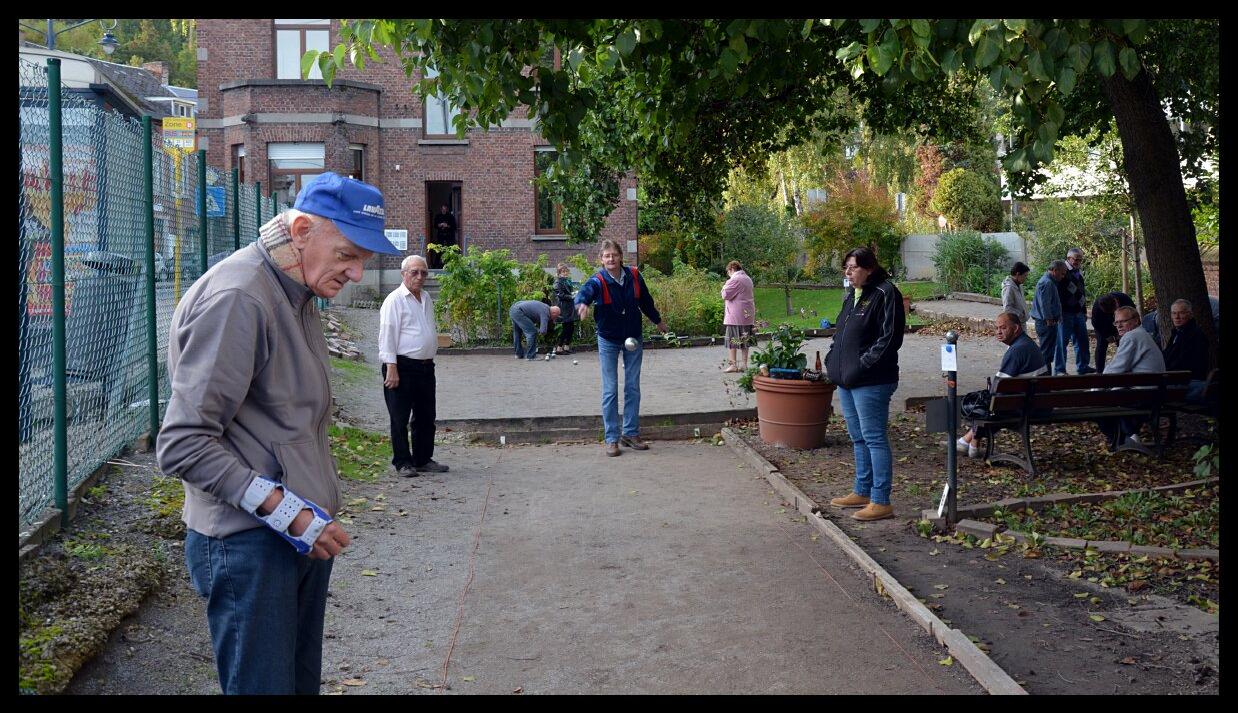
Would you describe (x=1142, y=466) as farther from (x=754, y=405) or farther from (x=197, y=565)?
(x=197, y=565)

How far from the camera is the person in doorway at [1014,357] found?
10539 millimetres

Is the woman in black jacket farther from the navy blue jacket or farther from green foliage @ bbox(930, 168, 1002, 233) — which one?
green foliage @ bbox(930, 168, 1002, 233)

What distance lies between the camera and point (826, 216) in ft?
136

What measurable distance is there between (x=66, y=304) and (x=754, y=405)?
8857 millimetres

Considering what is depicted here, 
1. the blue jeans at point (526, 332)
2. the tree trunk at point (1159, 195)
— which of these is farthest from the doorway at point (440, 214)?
the tree trunk at point (1159, 195)

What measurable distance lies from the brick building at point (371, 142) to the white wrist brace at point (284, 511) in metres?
28.9

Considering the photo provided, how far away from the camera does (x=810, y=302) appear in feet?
117

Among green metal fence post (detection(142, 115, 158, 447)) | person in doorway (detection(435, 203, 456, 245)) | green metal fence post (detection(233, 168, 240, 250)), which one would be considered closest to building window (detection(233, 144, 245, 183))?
person in doorway (detection(435, 203, 456, 245))

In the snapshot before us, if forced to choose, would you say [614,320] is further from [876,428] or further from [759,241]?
[759,241]

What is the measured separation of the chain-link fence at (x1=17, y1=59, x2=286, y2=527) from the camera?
19.5 ft

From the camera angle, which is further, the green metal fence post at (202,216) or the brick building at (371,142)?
the brick building at (371,142)

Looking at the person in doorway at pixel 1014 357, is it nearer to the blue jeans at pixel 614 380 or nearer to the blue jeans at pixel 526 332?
the blue jeans at pixel 614 380

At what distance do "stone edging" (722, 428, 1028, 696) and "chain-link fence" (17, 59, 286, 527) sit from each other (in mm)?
4458
